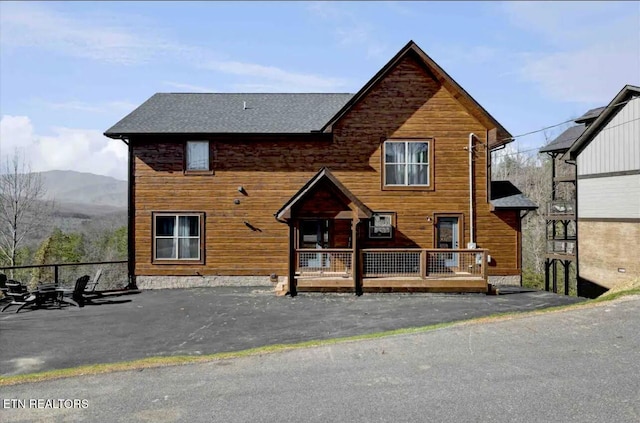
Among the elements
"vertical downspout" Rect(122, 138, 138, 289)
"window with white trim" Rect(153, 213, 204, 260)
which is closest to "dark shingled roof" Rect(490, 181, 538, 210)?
"window with white trim" Rect(153, 213, 204, 260)

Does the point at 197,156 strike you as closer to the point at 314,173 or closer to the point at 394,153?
the point at 314,173

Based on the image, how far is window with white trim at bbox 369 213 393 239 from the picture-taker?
1994 cm

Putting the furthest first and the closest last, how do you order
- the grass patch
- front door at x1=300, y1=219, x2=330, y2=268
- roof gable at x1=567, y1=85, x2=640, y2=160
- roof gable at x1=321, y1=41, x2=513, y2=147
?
roof gable at x1=567, y1=85, x2=640, y2=160, front door at x1=300, y1=219, x2=330, y2=268, roof gable at x1=321, y1=41, x2=513, y2=147, the grass patch

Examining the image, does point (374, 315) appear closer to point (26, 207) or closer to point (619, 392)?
point (619, 392)

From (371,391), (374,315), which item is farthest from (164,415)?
(374,315)

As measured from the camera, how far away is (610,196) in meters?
23.2

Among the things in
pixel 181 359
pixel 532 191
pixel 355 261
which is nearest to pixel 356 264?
pixel 355 261

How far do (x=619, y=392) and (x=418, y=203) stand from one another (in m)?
13.3

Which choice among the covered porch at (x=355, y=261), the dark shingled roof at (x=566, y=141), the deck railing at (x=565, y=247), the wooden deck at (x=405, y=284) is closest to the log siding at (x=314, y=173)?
the covered porch at (x=355, y=261)

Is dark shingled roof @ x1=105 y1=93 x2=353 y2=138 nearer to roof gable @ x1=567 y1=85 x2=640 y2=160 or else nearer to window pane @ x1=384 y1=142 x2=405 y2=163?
window pane @ x1=384 y1=142 x2=405 y2=163

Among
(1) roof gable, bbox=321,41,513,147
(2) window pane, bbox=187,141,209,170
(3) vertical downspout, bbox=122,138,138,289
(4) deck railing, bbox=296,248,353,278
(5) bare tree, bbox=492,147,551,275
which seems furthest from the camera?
(5) bare tree, bbox=492,147,551,275

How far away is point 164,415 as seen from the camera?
21.9 ft

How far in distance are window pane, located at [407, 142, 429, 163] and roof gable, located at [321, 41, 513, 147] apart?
7.82 feet

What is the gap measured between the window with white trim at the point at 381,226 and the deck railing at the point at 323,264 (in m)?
2.13
